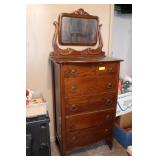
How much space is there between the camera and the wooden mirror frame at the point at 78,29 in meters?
1.70

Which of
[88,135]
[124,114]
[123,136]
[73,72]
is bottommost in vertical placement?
[123,136]

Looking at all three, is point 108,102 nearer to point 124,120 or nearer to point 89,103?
point 89,103

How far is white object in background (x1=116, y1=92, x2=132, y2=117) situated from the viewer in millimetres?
1904

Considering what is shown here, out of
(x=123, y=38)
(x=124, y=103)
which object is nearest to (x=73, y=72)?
(x=124, y=103)

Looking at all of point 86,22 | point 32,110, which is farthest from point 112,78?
point 32,110

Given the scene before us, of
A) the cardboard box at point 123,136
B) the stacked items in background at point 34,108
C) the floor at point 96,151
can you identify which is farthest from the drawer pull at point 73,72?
the cardboard box at point 123,136

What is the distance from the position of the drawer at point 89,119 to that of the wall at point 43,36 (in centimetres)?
42

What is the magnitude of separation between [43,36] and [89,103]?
82 cm

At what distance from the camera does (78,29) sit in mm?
1764

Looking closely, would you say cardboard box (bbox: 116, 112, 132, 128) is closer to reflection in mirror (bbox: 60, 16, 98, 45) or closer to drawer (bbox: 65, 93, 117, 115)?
drawer (bbox: 65, 93, 117, 115)
